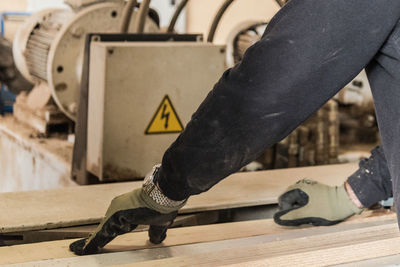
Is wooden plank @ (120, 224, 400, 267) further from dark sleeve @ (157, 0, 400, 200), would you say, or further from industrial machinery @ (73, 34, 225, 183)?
industrial machinery @ (73, 34, 225, 183)

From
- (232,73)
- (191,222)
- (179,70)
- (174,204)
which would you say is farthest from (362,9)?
(179,70)

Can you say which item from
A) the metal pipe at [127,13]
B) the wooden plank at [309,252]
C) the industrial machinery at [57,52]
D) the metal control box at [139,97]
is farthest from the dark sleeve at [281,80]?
the industrial machinery at [57,52]

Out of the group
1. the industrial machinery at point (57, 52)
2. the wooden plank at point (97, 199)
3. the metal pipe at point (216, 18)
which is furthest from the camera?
the industrial machinery at point (57, 52)

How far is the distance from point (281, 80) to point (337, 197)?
26.9 inches

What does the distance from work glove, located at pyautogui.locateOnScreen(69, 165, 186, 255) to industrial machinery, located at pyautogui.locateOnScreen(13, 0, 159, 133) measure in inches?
46.7

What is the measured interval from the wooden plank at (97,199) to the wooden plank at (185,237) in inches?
5.4

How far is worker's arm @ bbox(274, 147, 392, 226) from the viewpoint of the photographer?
155cm

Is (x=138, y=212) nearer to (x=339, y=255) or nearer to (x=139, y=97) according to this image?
(x=339, y=255)

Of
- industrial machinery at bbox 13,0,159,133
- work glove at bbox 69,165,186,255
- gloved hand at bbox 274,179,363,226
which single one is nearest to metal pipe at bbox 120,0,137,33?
industrial machinery at bbox 13,0,159,133

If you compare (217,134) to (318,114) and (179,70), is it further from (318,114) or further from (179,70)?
(318,114)

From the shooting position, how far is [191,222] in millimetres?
1640

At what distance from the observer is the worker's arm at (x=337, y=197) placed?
60.9 inches

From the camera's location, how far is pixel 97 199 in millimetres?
1656

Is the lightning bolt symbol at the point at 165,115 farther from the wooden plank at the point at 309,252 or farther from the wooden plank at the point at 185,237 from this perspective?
the wooden plank at the point at 309,252
